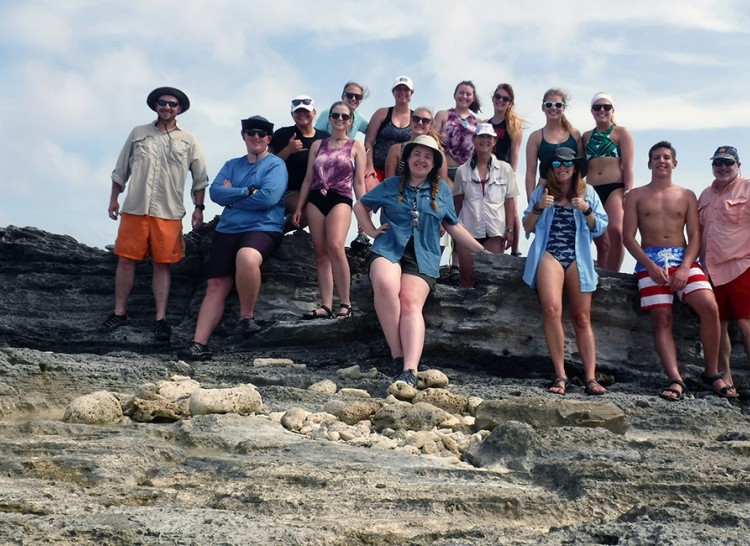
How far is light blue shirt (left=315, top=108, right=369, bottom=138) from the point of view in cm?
1258

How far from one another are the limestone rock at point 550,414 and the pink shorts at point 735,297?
3213 millimetres

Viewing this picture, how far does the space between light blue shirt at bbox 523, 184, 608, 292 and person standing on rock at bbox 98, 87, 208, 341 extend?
14.1 ft

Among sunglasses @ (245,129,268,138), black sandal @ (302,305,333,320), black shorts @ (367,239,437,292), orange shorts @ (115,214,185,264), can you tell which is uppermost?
sunglasses @ (245,129,268,138)

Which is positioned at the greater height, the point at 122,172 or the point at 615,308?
the point at 122,172

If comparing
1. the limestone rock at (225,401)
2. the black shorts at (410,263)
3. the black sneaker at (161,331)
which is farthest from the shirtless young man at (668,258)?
the black sneaker at (161,331)

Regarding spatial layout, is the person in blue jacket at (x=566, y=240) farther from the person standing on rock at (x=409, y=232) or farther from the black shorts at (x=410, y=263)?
the black shorts at (x=410, y=263)

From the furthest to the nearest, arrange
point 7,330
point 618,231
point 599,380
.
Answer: point 7,330 < point 618,231 < point 599,380

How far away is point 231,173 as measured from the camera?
1193cm

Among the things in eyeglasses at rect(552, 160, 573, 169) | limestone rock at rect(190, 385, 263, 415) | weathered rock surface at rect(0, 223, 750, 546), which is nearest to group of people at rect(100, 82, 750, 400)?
eyeglasses at rect(552, 160, 573, 169)

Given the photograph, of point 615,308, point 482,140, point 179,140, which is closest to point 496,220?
point 482,140

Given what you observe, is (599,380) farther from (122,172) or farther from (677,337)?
(122,172)

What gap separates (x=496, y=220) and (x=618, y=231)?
1.40 meters

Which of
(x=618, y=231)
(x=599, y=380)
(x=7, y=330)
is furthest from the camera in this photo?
(x=7, y=330)

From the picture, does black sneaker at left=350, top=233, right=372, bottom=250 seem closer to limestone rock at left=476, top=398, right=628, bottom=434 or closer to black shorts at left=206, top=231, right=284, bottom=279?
black shorts at left=206, top=231, right=284, bottom=279
